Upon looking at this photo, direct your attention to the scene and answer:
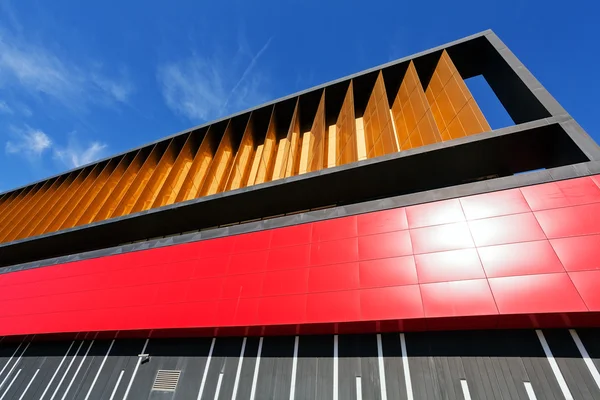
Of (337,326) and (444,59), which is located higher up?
(444,59)

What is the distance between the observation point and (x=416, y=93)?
1546 cm

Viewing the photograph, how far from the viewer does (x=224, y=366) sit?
362 inches

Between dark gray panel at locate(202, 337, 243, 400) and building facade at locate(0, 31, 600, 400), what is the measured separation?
0.06 meters

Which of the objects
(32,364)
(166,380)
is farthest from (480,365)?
(32,364)

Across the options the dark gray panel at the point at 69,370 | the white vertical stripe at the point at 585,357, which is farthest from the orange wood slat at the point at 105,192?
the white vertical stripe at the point at 585,357

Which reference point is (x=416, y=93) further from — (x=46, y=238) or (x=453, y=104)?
(x=46, y=238)

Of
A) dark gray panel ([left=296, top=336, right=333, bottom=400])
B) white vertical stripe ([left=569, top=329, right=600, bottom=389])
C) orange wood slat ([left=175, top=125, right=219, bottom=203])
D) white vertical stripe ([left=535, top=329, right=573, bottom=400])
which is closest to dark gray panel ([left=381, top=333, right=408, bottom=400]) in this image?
dark gray panel ([left=296, top=336, right=333, bottom=400])

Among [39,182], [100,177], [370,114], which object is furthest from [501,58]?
[39,182]

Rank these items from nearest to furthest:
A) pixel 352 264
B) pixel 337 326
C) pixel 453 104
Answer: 1. pixel 337 326
2. pixel 352 264
3. pixel 453 104

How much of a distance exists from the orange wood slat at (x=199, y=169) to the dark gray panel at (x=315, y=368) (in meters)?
12.7

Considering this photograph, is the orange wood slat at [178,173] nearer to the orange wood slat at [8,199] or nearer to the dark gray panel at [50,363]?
the dark gray panel at [50,363]

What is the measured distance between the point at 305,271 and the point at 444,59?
16.3m

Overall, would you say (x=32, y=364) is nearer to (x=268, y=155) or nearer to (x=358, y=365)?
(x=358, y=365)

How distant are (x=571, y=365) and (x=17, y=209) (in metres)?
44.4
